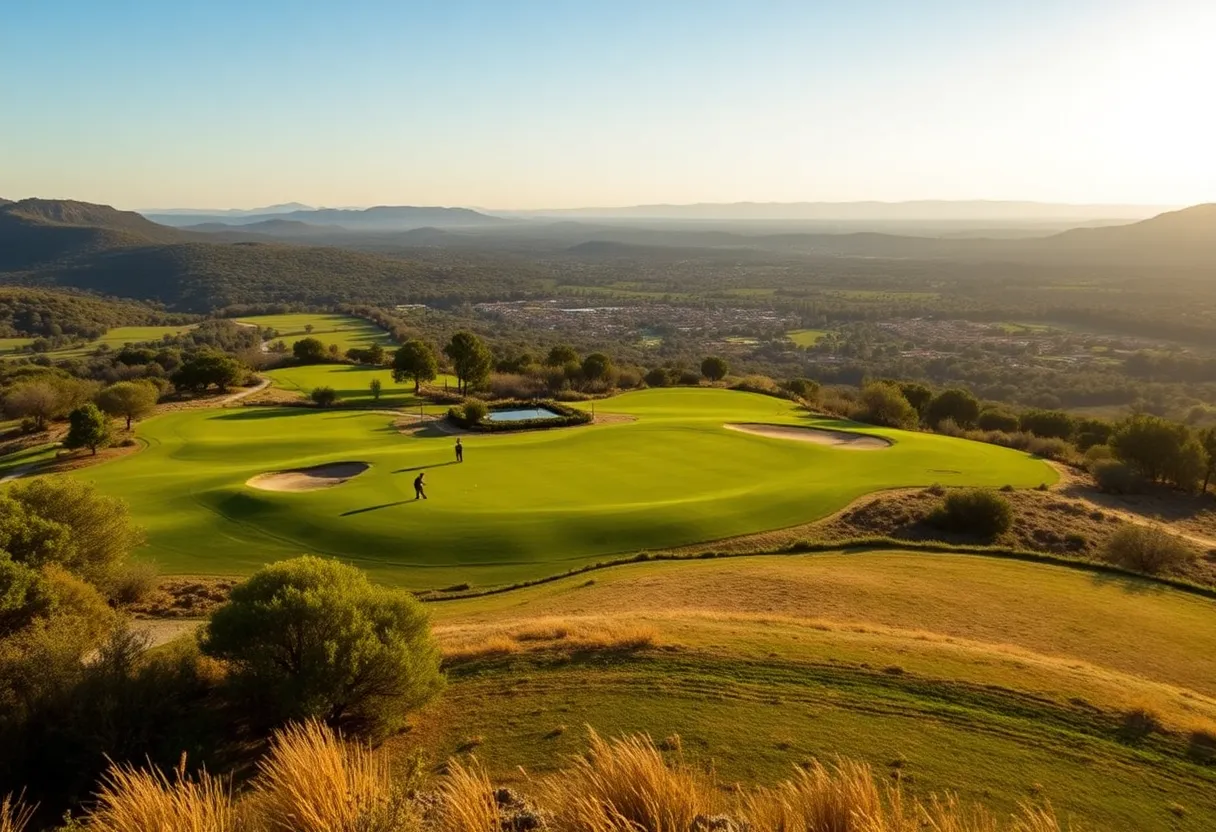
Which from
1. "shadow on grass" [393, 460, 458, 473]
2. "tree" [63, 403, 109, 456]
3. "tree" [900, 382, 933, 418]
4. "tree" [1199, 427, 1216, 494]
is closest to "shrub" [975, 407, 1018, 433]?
"tree" [900, 382, 933, 418]

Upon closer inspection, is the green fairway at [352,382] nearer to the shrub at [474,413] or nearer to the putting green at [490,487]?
the putting green at [490,487]

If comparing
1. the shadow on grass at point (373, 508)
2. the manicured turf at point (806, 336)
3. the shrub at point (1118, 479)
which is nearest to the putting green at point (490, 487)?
the shadow on grass at point (373, 508)

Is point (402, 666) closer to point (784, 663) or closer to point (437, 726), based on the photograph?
point (437, 726)

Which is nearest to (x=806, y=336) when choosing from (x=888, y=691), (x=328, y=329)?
(x=328, y=329)

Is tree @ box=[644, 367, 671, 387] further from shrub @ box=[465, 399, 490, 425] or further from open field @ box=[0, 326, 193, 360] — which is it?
open field @ box=[0, 326, 193, 360]

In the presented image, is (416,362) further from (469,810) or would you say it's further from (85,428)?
(469,810)

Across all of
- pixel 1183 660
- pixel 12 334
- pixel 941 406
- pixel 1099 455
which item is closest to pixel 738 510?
pixel 1183 660
